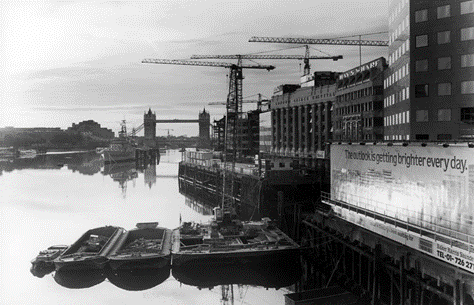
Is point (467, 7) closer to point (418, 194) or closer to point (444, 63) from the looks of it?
point (444, 63)

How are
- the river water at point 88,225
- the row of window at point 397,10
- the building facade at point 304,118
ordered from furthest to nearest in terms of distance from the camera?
the building facade at point 304,118
the row of window at point 397,10
the river water at point 88,225

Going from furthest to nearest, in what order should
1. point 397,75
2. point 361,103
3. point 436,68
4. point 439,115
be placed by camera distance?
point 361,103 → point 397,75 → point 439,115 → point 436,68

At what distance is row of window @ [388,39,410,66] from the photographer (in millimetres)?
53225

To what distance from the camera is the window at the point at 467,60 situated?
4775 centimetres

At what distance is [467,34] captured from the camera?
157 feet

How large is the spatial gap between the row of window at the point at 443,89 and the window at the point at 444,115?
174 cm

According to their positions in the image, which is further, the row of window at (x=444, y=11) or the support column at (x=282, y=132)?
the support column at (x=282, y=132)

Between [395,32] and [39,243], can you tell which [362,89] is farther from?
[39,243]

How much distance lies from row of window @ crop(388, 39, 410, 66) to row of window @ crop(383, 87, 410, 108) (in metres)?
4.10

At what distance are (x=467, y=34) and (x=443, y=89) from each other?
5.75 meters

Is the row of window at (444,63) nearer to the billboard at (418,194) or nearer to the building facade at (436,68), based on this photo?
the building facade at (436,68)

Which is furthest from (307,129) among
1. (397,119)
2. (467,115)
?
(467,115)

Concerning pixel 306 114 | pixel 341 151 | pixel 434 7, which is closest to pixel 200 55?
pixel 306 114

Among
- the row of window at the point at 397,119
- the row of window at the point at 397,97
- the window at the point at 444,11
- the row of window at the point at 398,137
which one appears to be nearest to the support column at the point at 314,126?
the row of window at the point at 398,137
